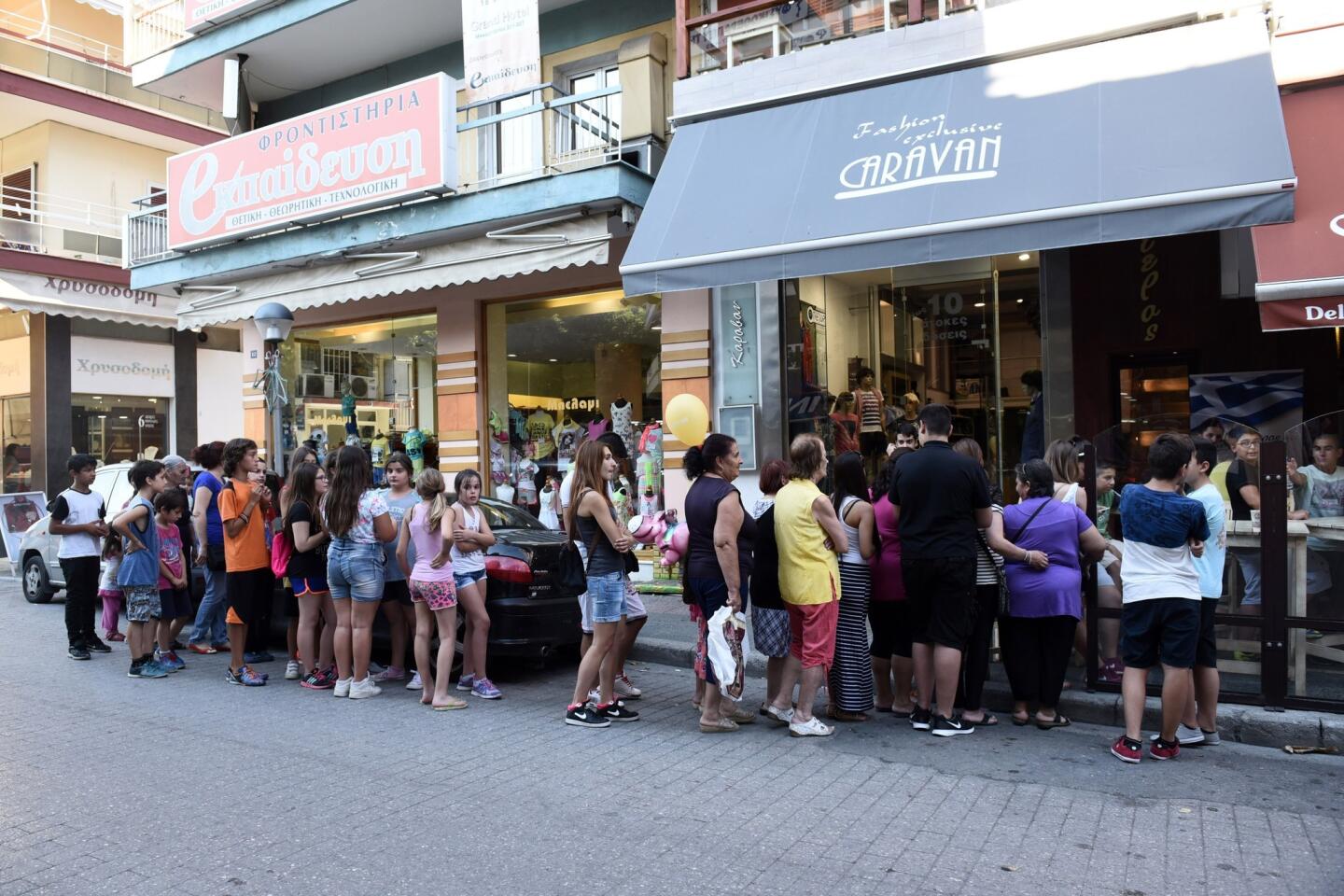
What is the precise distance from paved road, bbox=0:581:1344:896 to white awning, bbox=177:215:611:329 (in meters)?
5.73

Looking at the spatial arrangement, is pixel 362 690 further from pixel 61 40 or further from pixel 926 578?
pixel 61 40

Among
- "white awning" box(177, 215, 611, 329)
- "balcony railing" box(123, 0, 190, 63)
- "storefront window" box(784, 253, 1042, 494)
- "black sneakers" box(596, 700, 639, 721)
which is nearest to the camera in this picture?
"black sneakers" box(596, 700, 639, 721)

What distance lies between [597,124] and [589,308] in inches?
92.5

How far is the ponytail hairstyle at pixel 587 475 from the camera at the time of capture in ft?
20.1

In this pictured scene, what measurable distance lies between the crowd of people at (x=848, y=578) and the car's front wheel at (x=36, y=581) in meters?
6.66

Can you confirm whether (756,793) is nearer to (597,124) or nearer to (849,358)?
(849,358)

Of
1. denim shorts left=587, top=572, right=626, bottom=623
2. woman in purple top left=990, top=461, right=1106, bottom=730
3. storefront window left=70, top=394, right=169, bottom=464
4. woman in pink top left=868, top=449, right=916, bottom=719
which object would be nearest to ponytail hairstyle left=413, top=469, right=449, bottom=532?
denim shorts left=587, top=572, right=626, bottom=623

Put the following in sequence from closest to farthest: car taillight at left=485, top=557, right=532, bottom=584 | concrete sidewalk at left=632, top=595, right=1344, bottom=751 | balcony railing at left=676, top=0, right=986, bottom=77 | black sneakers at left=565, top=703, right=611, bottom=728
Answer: concrete sidewalk at left=632, top=595, right=1344, bottom=751 → black sneakers at left=565, top=703, right=611, bottom=728 → car taillight at left=485, top=557, right=532, bottom=584 → balcony railing at left=676, top=0, right=986, bottom=77

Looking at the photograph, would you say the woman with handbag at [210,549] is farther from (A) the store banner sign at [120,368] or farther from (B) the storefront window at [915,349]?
(A) the store banner sign at [120,368]

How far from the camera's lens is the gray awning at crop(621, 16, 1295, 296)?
6832 mm

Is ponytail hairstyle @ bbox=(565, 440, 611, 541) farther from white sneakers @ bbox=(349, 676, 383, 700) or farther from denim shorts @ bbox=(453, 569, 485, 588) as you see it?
white sneakers @ bbox=(349, 676, 383, 700)

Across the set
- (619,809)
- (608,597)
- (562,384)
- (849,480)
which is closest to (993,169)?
(849,480)

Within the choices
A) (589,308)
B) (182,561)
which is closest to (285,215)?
(589,308)

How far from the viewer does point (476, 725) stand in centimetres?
610
